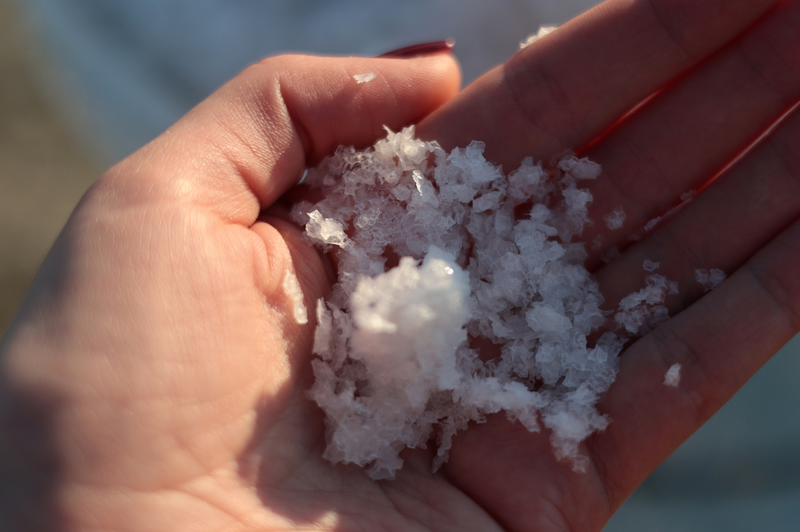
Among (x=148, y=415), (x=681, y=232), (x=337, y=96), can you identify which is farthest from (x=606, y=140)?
(x=148, y=415)

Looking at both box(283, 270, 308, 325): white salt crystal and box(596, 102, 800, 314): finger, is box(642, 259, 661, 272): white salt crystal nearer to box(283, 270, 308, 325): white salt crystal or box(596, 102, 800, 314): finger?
box(596, 102, 800, 314): finger

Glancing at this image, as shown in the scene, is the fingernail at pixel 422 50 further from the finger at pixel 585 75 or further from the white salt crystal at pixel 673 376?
the white salt crystal at pixel 673 376

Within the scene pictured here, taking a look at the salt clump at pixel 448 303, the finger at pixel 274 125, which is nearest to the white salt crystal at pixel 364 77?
the finger at pixel 274 125

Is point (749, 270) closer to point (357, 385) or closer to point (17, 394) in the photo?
point (357, 385)

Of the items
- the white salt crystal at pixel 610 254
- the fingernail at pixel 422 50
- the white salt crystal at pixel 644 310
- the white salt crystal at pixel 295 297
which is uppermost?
the fingernail at pixel 422 50

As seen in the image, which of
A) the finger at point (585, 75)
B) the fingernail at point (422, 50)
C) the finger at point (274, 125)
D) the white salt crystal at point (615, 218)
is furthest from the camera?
the fingernail at point (422, 50)

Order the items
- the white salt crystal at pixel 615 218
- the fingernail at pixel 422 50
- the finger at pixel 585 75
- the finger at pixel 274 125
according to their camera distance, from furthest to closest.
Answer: the fingernail at pixel 422 50
the white salt crystal at pixel 615 218
the finger at pixel 585 75
the finger at pixel 274 125

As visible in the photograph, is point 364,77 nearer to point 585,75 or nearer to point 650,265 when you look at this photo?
point 585,75
